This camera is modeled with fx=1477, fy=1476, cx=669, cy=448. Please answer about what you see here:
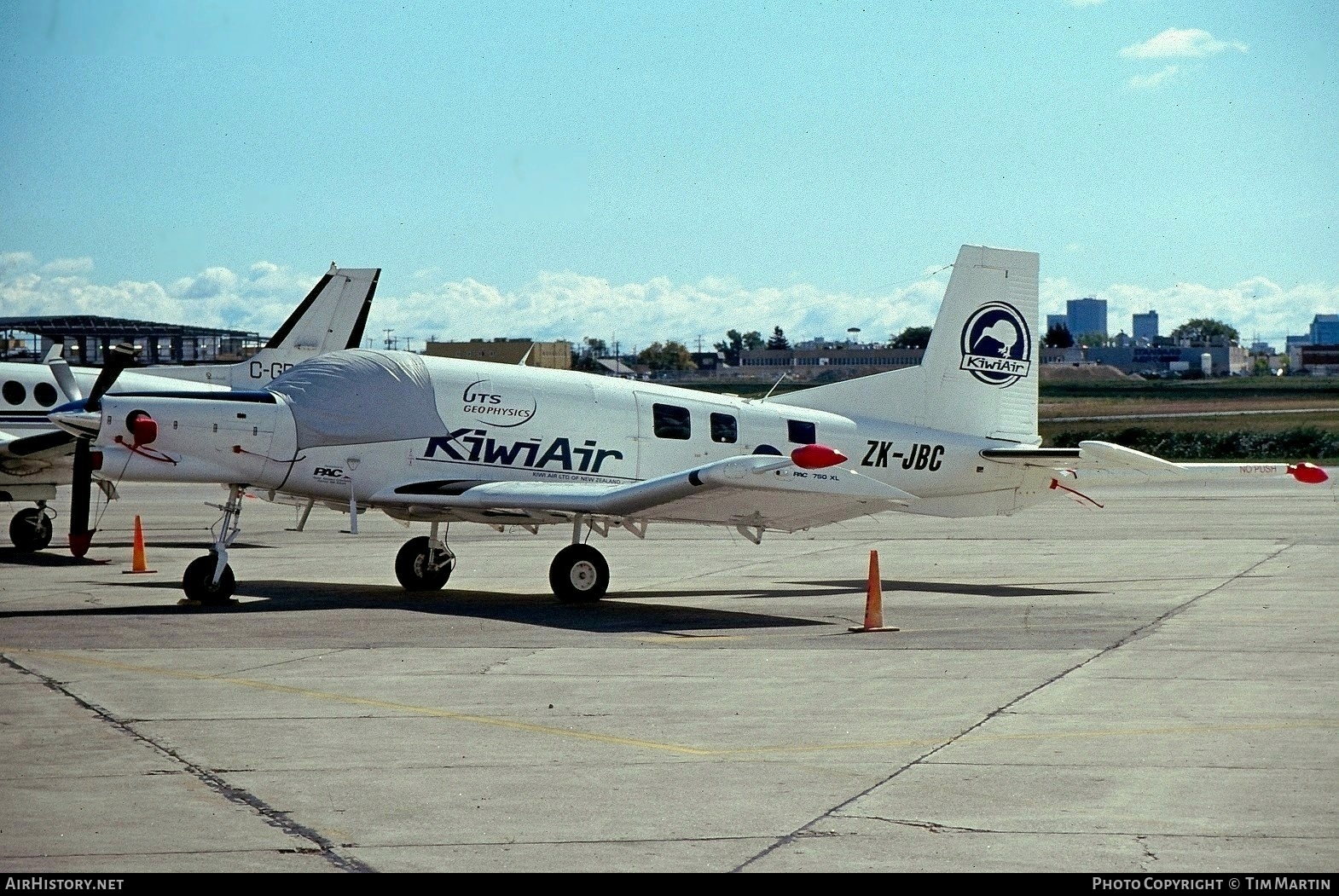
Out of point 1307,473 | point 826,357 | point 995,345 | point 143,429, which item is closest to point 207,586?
point 143,429

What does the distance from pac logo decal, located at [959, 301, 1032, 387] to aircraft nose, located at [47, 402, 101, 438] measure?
1205cm

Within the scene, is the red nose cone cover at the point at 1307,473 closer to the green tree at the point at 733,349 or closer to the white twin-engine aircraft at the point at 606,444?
the white twin-engine aircraft at the point at 606,444

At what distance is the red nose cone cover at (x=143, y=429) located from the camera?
17875 mm

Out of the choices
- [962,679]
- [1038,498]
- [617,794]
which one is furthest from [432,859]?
[1038,498]

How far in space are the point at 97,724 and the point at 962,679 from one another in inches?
275

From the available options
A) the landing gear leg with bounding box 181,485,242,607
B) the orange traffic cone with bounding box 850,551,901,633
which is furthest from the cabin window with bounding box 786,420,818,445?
the landing gear leg with bounding box 181,485,242,607

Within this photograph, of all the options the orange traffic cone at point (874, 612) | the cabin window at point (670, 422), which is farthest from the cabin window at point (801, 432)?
the orange traffic cone at point (874, 612)

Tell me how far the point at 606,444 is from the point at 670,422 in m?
1.05

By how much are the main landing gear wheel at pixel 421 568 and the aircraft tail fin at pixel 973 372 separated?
17.9ft

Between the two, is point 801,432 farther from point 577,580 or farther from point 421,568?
point 421,568

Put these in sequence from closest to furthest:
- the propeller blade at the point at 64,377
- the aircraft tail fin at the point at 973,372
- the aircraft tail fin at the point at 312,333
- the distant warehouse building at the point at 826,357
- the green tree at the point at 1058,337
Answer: the aircraft tail fin at the point at 973,372 → the propeller blade at the point at 64,377 → the aircraft tail fin at the point at 312,333 → the green tree at the point at 1058,337 → the distant warehouse building at the point at 826,357

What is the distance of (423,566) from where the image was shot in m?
20.0

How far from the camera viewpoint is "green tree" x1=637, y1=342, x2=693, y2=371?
135 metres

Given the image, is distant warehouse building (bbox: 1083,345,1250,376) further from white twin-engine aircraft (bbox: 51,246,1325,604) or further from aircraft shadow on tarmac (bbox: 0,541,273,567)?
white twin-engine aircraft (bbox: 51,246,1325,604)
